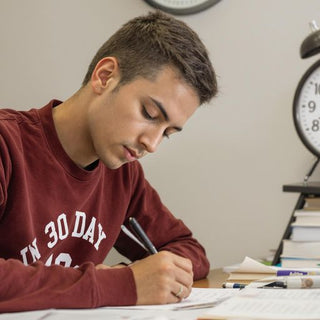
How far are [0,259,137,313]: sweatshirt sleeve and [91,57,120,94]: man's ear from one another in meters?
0.40

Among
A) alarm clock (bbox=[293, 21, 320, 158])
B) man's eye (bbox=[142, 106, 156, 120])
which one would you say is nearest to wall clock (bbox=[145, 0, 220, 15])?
alarm clock (bbox=[293, 21, 320, 158])

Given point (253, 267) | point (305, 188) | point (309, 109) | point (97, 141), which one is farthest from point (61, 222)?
point (309, 109)

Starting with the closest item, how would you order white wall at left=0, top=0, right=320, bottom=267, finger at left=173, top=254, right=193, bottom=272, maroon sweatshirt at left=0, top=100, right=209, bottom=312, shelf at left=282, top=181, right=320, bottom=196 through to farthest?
maroon sweatshirt at left=0, top=100, right=209, bottom=312
finger at left=173, top=254, right=193, bottom=272
shelf at left=282, top=181, right=320, bottom=196
white wall at left=0, top=0, right=320, bottom=267

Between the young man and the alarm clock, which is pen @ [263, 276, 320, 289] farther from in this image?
the alarm clock

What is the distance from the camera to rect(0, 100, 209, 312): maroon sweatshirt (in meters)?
0.96

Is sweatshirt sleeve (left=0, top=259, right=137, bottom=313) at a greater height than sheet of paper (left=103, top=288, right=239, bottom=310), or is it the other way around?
sweatshirt sleeve (left=0, top=259, right=137, bottom=313)

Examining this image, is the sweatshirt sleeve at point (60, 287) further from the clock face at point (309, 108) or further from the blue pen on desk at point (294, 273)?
the clock face at point (309, 108)

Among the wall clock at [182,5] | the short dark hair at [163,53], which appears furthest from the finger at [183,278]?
the wall clock at [182,5]

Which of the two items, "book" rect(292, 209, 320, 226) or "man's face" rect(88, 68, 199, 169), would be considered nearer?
"man's face" rect(88, 68, 199, 169)

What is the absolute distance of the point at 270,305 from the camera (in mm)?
919

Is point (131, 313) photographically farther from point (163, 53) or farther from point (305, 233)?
point (305, 233)

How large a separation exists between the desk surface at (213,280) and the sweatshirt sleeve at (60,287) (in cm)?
36

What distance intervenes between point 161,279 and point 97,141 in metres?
0.37

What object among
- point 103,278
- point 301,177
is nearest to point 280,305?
point 103,278
